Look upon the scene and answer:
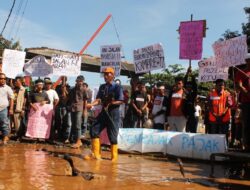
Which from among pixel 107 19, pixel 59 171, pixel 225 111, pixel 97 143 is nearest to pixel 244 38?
pixel 225 111

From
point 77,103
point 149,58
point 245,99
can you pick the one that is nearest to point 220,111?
point 245,99

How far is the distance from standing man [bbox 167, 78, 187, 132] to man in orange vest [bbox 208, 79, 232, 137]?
65cm

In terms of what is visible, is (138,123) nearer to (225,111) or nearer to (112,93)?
(225,111)

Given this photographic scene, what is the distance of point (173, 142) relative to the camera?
9016mm

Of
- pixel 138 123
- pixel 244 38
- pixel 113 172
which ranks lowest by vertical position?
pixel 113 172

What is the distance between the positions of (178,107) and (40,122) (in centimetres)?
393

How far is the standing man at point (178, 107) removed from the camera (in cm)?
980

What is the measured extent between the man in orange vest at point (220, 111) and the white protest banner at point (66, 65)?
494 centimetres

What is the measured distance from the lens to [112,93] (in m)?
8.25

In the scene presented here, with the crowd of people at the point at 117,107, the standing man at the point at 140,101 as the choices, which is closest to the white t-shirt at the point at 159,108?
the crowd of people at the point at 117,107

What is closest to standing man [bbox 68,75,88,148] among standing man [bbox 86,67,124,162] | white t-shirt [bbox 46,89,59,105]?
white t-shirt [bbox 46,89,59,105]

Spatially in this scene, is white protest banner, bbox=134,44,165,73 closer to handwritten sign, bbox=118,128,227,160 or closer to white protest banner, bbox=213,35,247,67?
white protest banner, bbox=213,35,247,67

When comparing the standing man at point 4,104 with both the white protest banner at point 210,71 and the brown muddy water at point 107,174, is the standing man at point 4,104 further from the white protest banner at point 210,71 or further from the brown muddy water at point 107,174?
the white protest banner at point 210,71

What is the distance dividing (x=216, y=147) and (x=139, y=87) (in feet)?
12.3
